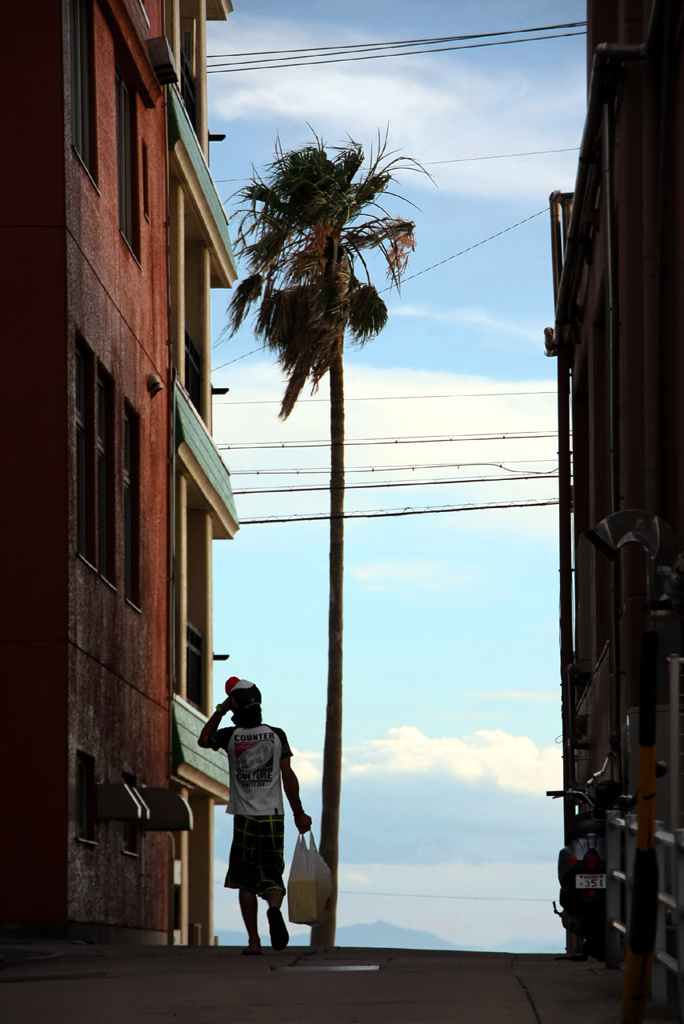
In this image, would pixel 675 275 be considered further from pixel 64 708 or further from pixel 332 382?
pixel 332 382

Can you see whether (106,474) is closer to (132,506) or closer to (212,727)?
(132,506)

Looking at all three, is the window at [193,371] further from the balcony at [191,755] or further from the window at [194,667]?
the balcony at [191,755]

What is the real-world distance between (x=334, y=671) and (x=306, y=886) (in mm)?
18547


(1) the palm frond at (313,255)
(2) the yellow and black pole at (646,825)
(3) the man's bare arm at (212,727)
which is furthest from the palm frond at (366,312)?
(2) the yellow and black pole at (646,825)

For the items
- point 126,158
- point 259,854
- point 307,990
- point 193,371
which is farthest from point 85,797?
point 193,371

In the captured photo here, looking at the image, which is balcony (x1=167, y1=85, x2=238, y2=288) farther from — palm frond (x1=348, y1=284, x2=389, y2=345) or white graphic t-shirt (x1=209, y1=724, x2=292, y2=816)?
white graphic t-shirt (x1=209, y1=724, x2=292, y2=816)

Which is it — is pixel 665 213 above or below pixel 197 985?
above

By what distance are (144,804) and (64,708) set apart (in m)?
4.00

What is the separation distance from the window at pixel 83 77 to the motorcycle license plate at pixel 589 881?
10456 mm

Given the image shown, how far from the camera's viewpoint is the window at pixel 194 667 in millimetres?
28609

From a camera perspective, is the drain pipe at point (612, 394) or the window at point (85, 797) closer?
the drain pipe at point (612, 394)

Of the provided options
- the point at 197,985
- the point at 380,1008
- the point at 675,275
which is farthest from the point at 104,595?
the point at 380,1008

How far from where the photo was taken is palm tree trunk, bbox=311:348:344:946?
30797 mm

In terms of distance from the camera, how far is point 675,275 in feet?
50.9
